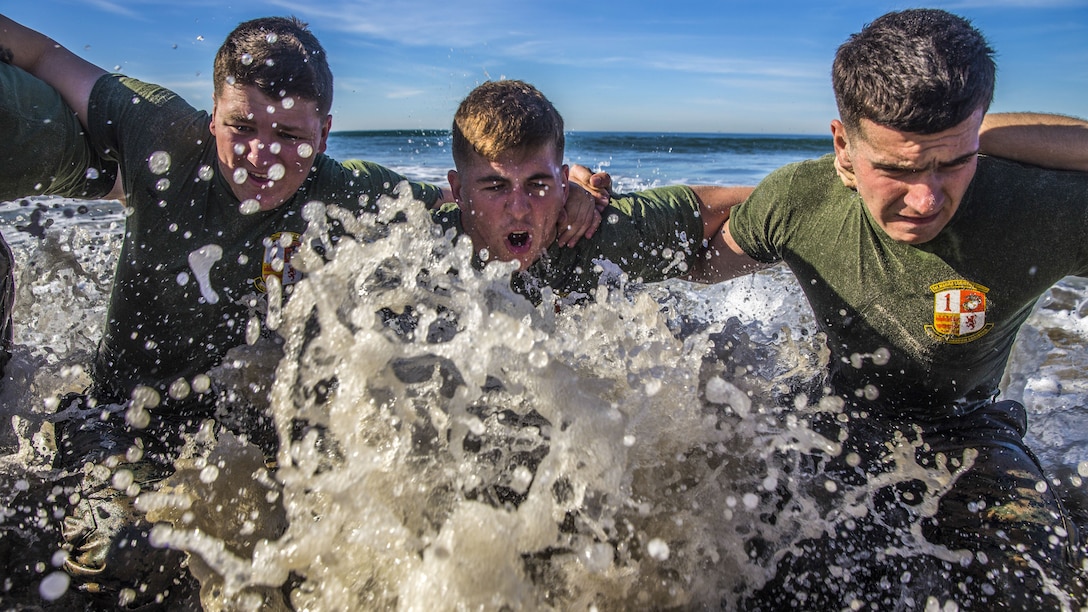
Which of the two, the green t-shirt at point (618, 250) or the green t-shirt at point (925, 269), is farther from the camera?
the green t-shirt at point (618, 250)

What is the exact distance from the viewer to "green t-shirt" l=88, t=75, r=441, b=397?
2949 mm

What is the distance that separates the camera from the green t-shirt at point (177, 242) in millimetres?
2949

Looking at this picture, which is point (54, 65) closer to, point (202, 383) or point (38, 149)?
point (38, 149)

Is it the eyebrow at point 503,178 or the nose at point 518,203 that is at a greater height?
the eyebrow at point 503,178

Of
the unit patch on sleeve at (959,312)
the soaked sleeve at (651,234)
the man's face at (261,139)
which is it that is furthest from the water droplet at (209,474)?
the unit patch on sleeve at (959,312)

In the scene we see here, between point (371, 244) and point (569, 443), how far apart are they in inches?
40.2

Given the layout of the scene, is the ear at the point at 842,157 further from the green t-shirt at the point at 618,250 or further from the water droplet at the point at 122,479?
the water droplet at the point at 122,479

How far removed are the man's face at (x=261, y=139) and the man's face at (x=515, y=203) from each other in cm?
68

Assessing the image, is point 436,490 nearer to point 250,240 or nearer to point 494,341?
point 494,341

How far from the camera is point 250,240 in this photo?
119 inches

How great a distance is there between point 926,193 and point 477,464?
5.56ft

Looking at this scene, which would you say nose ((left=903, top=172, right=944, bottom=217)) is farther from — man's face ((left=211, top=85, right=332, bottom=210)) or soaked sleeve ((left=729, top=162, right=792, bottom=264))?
man's face ((left=211, top=85, right=332, bottom=210))

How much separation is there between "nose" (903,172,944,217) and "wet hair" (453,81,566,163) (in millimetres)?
1371

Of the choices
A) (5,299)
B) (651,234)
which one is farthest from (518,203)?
(5,299)
